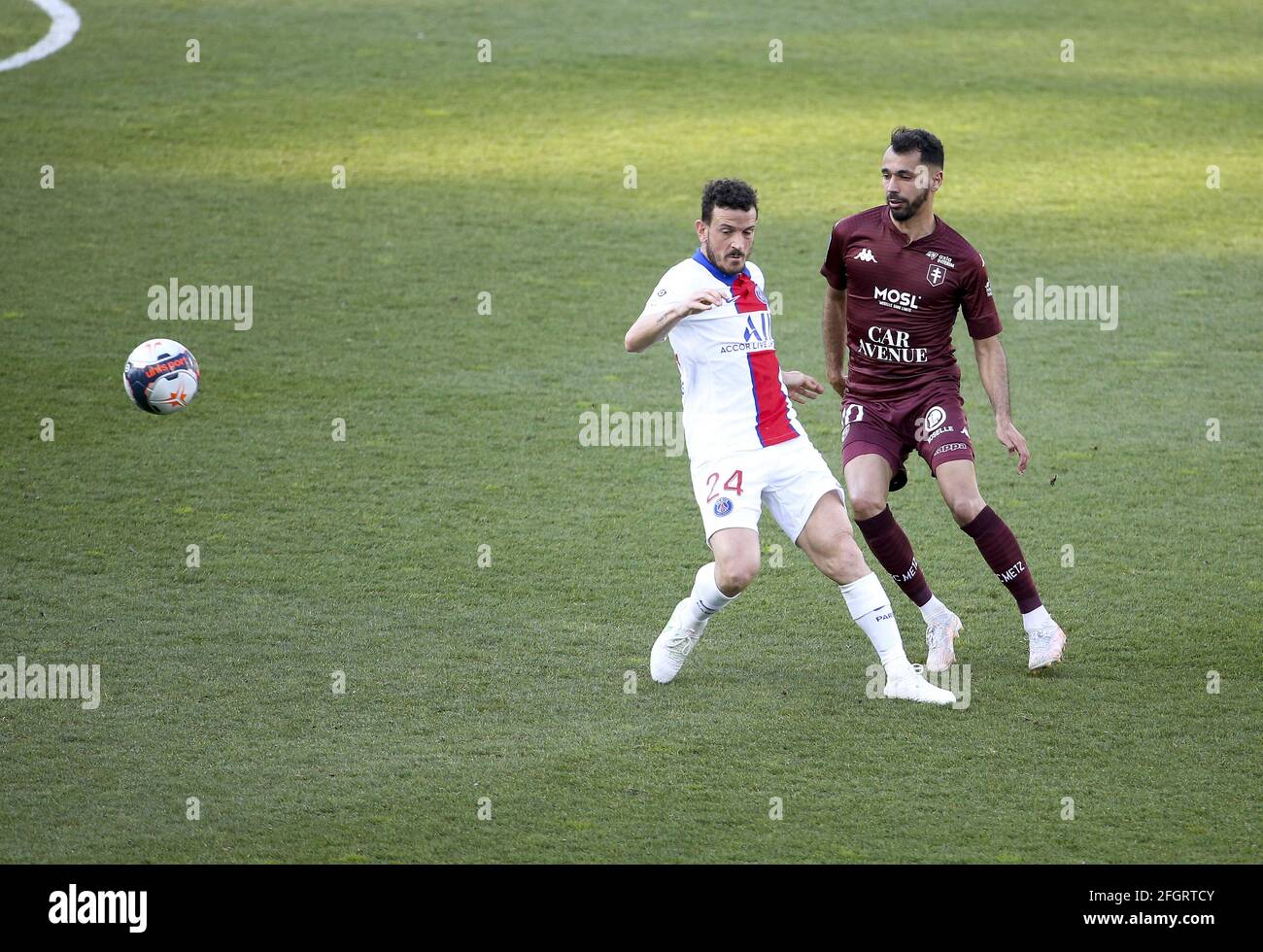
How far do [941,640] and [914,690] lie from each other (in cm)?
44

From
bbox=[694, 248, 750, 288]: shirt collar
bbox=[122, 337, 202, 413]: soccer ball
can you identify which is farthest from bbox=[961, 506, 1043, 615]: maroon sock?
bbox=[122, 337, 202, 413]: soccer ball

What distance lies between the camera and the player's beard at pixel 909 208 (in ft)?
20.5

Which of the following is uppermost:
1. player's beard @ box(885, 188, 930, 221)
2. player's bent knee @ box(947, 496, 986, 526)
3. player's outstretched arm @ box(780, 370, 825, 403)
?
player's beard @ box(885, 188, 930, 221)

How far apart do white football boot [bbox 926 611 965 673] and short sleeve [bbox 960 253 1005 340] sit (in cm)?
121

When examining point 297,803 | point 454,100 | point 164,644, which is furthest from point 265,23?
point 297,803

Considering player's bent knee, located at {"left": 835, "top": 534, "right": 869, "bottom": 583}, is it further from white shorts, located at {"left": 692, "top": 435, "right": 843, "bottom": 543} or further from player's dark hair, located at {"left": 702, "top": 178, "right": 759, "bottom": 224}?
player's dark hair, located at {"left": 702, "top": 178, "right": 759, "bottom": 224}

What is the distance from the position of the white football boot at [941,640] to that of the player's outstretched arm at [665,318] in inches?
68.3

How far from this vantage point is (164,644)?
22.0ft

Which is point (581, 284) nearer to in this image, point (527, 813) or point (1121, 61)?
point (527, 813)

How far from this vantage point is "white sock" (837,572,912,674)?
607 centimetres

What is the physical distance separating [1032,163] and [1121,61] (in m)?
3.93

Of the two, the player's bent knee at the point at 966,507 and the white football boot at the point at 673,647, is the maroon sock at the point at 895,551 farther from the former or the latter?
the white football boot at the point at 673,647

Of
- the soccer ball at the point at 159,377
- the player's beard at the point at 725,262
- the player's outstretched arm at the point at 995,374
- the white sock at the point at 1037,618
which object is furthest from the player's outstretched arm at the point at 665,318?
the soccer ball at the point at 159,377

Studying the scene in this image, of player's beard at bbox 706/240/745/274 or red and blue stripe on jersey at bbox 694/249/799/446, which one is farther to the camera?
red and blue stripe on jersey at bbox 694/249/799/446
